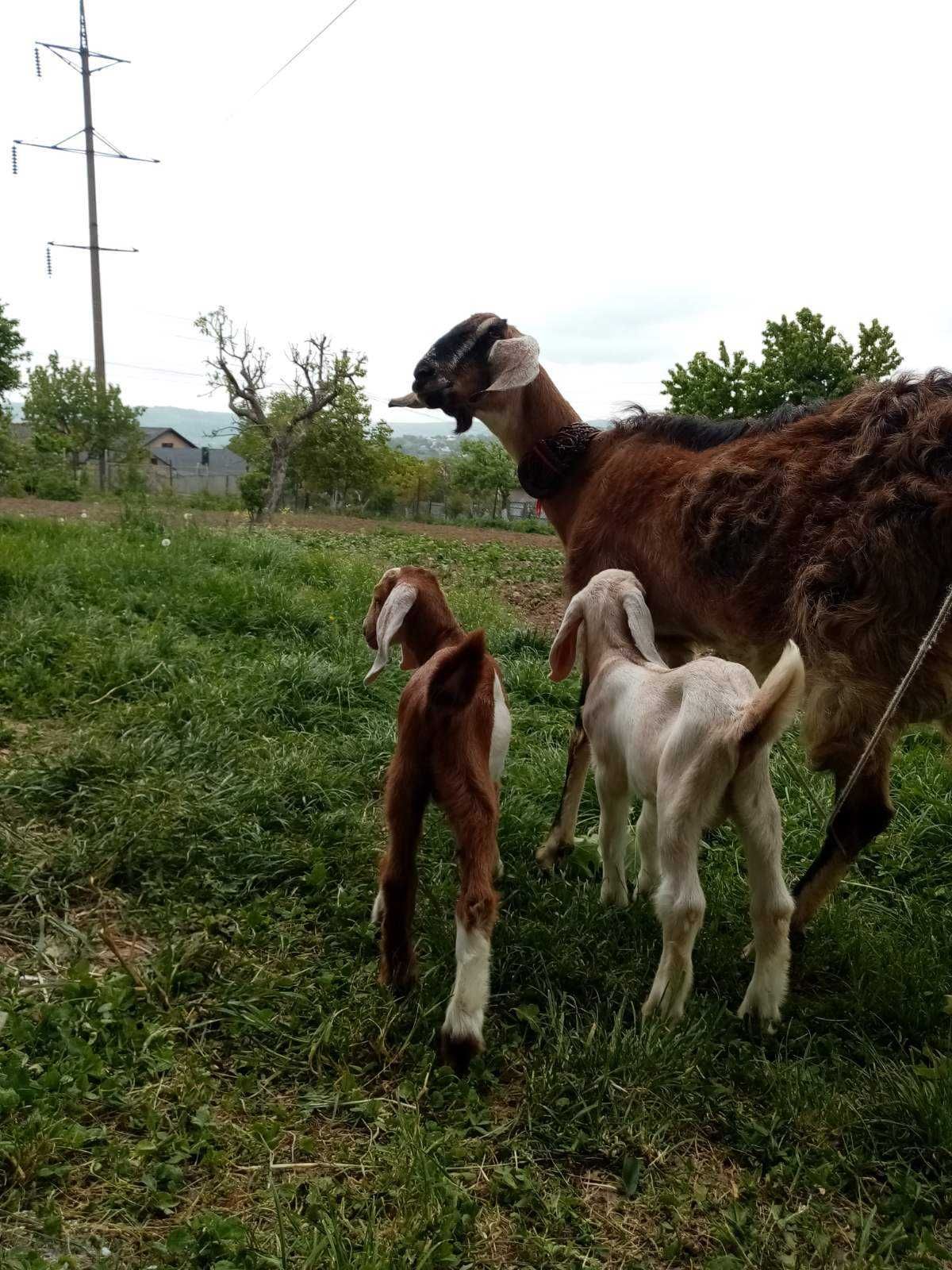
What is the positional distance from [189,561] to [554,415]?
4253mm

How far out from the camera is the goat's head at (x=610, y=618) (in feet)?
10.5

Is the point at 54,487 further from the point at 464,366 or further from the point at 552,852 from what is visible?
the point at 552,852

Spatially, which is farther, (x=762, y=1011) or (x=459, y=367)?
(x=459, y=367)

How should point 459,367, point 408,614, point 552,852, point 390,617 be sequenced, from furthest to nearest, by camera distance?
point 459,367
point 552,852
point 408,614
point 390,617

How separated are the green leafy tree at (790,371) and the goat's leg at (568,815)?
293 inches

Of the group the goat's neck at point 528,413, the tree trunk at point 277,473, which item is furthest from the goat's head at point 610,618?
the tree trunk at point 277,473

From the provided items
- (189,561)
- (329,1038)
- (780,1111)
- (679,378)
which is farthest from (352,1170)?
(679,378)

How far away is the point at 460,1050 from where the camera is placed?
2.43 metres

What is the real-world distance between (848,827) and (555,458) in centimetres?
214

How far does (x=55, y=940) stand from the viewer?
9.48ft

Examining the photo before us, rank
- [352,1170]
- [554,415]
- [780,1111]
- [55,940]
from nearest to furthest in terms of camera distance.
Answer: [352,1170] < [780,1111] < [55,940] < [554,415]

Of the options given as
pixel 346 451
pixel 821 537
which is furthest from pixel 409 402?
pixel 346 451

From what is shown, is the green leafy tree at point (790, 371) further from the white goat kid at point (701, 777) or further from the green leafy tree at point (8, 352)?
the green leafy tree at point (8, 352)

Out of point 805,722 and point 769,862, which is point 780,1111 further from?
point 805,722
